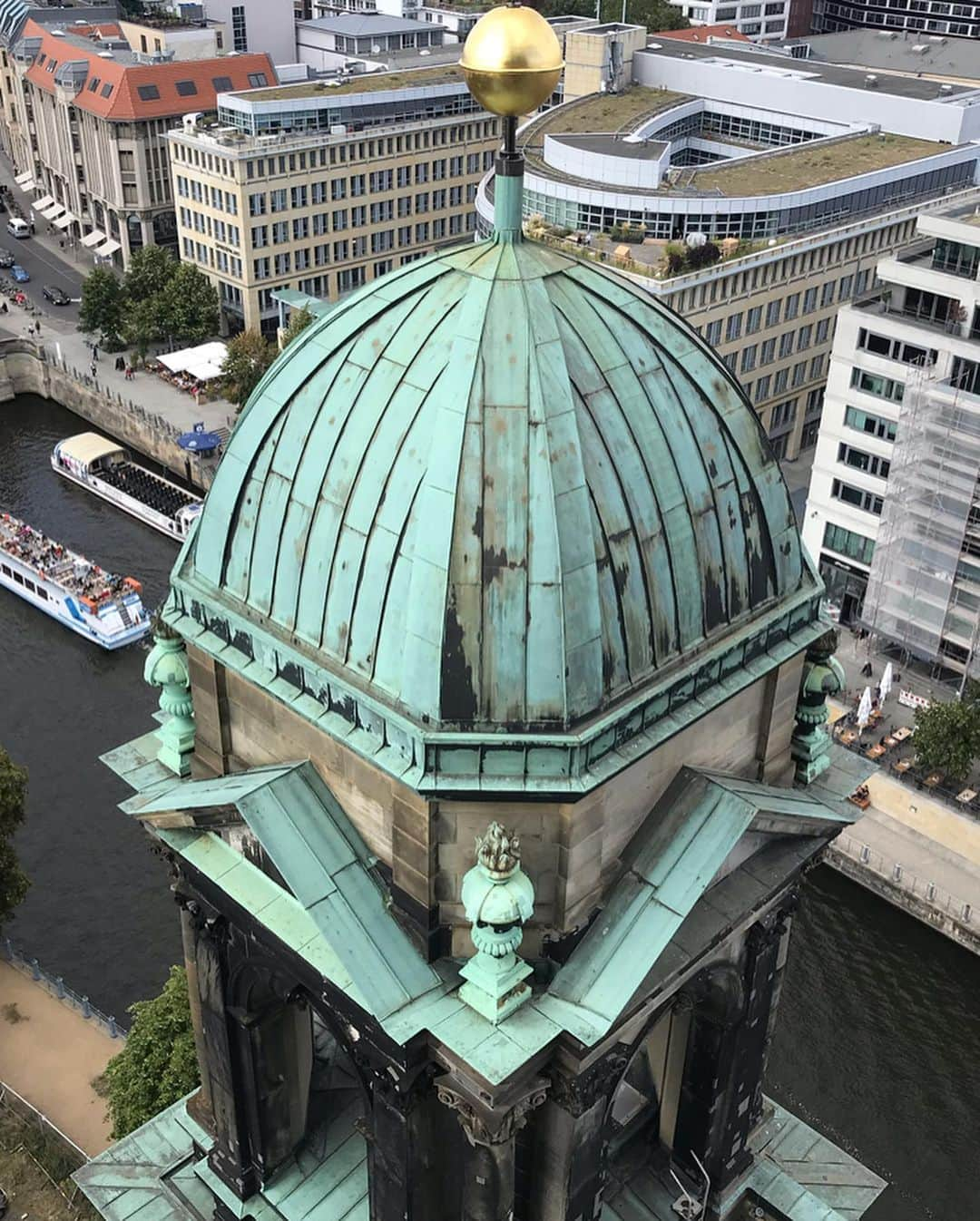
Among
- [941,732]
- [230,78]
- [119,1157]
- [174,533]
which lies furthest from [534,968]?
[230,78]

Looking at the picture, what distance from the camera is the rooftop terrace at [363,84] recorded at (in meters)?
146

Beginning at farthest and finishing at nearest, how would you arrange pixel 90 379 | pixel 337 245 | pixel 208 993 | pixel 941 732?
pixel 337 245, pixel 90 379, pixel 941 732, pixel 208 993

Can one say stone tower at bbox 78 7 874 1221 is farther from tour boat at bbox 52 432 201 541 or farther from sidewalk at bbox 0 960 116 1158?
tour boat at bbox 52 432 201 541

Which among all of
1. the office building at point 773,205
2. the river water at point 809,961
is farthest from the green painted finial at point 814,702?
the office building at point 773,205

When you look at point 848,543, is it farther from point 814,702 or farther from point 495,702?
point 495,702

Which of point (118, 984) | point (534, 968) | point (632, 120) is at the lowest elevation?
point (118, 984)

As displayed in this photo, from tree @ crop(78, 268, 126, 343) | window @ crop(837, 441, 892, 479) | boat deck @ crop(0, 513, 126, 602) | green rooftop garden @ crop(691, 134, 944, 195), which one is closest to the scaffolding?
window @ crop(837, 441, 892, 479)

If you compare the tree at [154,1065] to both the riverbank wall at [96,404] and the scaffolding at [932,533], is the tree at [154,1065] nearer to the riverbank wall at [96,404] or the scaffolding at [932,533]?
the scaffolding at [932,533]

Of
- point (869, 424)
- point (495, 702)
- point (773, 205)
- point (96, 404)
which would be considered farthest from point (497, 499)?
point (96, 404)

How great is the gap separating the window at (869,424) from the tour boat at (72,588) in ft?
179

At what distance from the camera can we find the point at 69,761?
90.0 m

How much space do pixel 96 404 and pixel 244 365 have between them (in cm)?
1812

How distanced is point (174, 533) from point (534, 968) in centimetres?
10232

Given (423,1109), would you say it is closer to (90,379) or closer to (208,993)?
(208,993)
